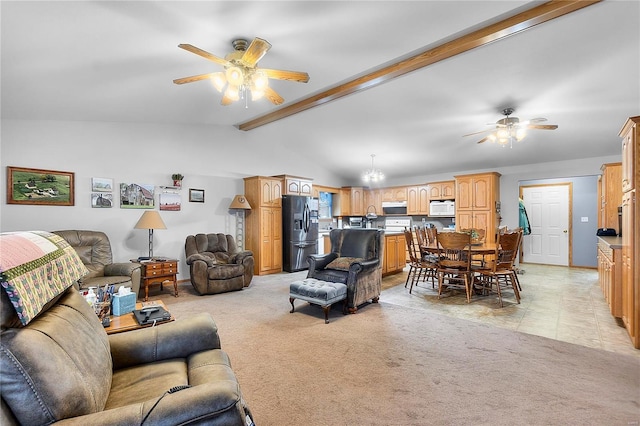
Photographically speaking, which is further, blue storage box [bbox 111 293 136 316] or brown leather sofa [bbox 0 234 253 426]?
blue storage box [bbox 111 293 136 316]

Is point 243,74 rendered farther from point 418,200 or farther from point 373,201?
point 373,201

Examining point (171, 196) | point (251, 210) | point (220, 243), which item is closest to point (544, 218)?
point (251, 210)

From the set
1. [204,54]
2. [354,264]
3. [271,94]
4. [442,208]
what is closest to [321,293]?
[354,264]

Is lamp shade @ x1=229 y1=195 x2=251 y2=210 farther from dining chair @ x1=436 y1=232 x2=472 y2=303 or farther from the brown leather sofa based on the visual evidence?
the brown leather sofa

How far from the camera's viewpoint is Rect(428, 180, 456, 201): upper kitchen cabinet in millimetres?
7496

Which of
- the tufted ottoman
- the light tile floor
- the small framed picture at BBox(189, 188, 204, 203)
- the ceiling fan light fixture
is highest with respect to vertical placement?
the ceiling fan light fixture

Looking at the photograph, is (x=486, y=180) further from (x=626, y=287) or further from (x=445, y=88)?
(x=626, y=287)

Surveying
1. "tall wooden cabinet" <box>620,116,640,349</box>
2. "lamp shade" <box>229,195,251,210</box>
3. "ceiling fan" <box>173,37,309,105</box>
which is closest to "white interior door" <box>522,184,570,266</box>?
"tall wooden cabinet" <box>620,116,640,349</box>

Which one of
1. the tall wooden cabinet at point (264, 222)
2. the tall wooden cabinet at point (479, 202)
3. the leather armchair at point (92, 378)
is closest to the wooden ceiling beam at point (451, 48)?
the tall wooden cabinet at point (264, 222)

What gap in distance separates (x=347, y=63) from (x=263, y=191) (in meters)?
3.43

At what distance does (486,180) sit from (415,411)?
6197 mm

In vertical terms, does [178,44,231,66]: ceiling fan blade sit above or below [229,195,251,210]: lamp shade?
above

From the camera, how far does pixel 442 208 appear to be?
7.61 m

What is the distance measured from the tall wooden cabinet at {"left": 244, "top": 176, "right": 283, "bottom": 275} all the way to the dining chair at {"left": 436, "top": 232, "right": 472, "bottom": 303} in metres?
3.46
